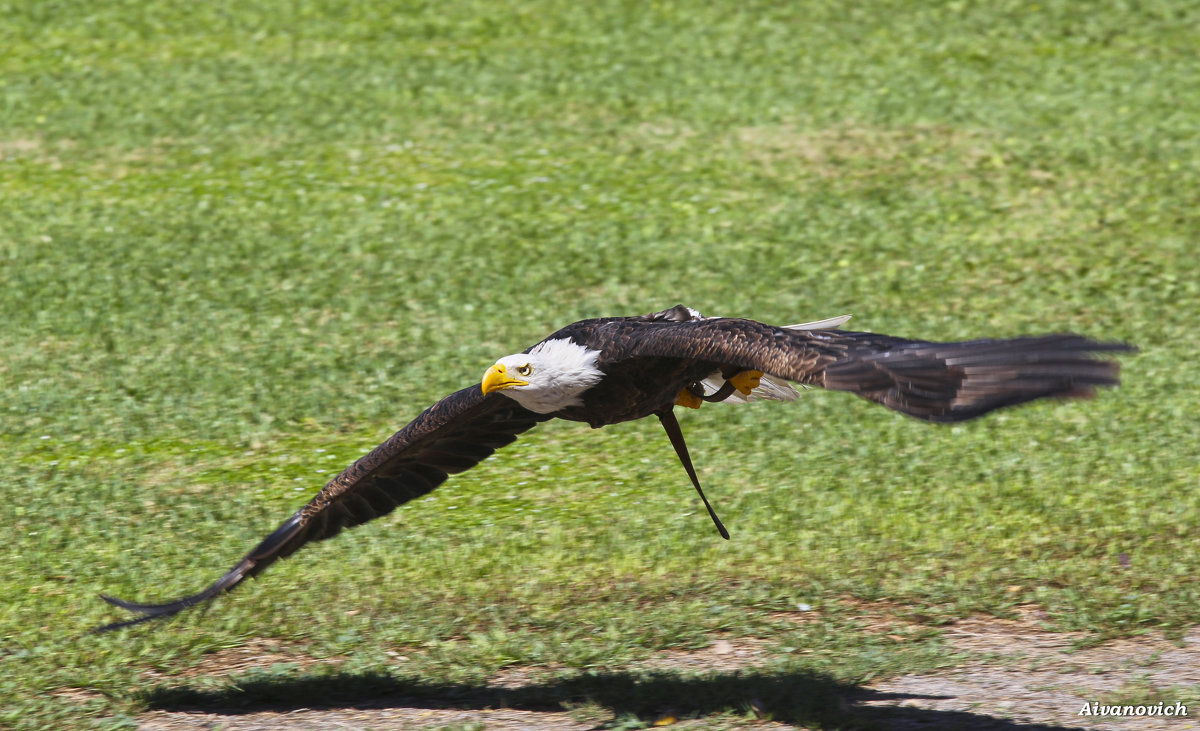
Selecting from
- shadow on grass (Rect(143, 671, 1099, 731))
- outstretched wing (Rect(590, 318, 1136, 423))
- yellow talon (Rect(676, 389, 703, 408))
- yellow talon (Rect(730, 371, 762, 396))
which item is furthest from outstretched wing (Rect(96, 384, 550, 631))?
outstretched wing (Rect(590, 318, 1136, 423))

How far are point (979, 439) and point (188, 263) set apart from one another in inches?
324

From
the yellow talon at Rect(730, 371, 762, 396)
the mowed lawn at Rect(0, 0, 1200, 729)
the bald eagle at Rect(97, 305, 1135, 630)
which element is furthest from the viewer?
the mowed lawn at Rect(0, 0, 1200, 729)

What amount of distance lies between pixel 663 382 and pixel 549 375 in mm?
609

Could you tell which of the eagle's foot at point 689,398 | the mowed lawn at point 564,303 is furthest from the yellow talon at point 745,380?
the mowed lawn at point 564,303

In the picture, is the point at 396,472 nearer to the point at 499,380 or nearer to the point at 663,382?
the point at 499,380

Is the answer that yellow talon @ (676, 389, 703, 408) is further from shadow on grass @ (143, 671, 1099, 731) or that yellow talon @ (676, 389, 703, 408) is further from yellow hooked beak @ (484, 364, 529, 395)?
shadow on grass @ (143, 671, 1099, 731)

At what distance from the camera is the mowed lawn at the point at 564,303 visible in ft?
27.0

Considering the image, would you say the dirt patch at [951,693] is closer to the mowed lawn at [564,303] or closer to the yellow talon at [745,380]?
the mowed lawn at [564,303]

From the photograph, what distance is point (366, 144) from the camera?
16781 millimetres

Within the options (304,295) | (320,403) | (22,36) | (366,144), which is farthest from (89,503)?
(22,36)

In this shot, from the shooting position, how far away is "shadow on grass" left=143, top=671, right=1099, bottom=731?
675 centimetres

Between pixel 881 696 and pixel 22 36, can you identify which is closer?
pixel 881 696

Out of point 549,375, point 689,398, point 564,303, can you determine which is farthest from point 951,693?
point 564,303

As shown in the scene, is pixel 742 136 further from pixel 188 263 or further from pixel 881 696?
pixel 881 696
